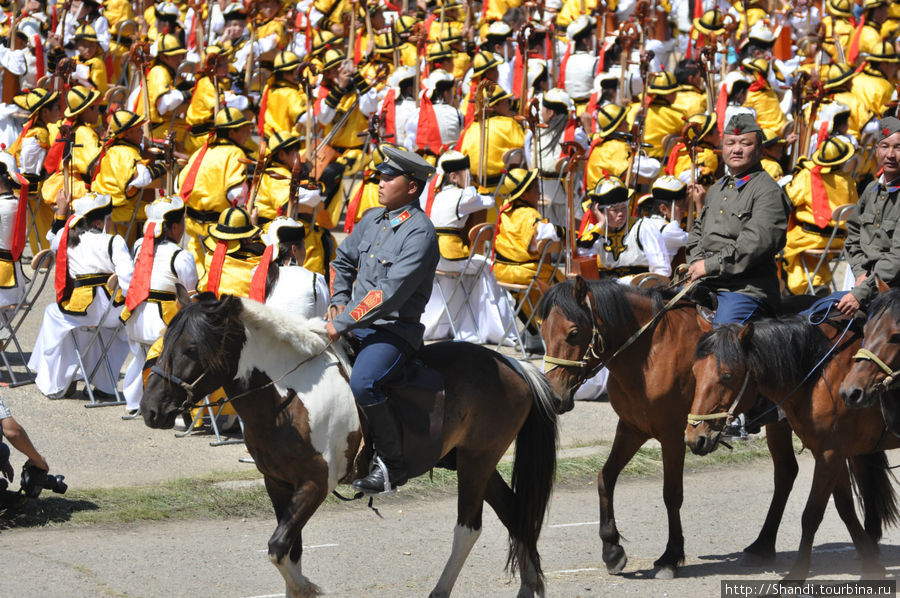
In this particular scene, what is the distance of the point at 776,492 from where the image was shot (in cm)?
773

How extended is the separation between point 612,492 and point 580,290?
1.17 meters

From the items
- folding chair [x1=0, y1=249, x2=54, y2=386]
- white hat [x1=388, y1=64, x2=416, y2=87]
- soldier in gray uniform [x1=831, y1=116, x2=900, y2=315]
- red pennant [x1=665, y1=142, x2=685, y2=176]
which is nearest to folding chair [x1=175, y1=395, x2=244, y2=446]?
folding chair [x1=0, y1=249, x2=54, y2=386]

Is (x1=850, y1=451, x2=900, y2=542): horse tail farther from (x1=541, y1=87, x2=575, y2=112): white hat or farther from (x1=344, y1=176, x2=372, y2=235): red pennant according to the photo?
(x1=344, y1=176, x2=372, y2=235): red pennant

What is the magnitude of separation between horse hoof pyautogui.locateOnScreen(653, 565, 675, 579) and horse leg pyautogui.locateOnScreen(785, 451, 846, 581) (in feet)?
2.11

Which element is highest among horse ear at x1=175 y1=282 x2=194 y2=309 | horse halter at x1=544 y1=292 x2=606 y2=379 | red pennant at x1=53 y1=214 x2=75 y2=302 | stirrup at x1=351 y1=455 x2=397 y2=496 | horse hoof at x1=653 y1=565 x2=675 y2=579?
horse ear at x1=175 y1=282 x2=194 y2=309

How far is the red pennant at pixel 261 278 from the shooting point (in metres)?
9.14

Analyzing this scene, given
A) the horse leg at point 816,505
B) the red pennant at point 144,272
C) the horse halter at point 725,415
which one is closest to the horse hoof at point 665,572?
the horse leg at point 816,505

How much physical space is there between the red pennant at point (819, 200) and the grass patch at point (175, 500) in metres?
4.00

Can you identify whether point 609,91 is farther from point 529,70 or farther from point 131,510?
point 131,510

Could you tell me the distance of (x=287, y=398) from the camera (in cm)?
617

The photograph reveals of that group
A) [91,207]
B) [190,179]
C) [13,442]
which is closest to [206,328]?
[13,442]

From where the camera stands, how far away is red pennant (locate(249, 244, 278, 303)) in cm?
914

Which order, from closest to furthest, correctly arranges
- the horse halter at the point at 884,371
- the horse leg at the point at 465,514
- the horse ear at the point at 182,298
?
1. the horse ear at the point at 182,298
2. the horse leg at the point at 465,514
3. the horse halter at the point at 884,371

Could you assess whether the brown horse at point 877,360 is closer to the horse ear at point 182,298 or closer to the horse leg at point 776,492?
the horse leg at point 776,492
